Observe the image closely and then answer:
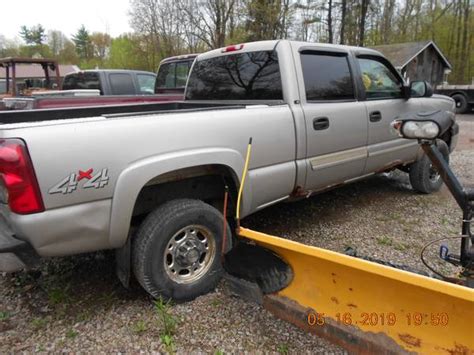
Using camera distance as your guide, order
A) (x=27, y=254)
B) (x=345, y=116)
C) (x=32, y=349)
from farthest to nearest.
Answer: (x=345, y=116)
(x=32, y=349)
(x=27, y=254)

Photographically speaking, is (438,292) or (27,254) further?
(27,254)

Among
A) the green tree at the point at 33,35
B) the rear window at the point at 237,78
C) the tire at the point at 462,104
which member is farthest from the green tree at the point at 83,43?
the rear window at the point at 237,78

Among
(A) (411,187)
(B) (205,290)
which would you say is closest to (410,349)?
(B) (205,290)

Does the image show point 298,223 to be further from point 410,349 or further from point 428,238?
point 410,349

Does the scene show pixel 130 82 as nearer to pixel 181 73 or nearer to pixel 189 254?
pixel 181 73

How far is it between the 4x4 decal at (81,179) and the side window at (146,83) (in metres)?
8.35

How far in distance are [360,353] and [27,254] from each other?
1892mm

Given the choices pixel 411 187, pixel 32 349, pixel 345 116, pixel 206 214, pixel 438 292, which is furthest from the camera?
pixel 411 187

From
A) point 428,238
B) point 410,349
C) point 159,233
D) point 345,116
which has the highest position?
point 345,116

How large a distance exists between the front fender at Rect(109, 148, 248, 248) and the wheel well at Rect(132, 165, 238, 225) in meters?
0.12

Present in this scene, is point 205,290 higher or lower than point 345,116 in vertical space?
lower

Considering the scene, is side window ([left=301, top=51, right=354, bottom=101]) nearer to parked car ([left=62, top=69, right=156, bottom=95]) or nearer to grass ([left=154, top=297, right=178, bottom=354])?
grass ([left=154, top=297, right=178, bottom=354])

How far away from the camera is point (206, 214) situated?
2842 millimetres

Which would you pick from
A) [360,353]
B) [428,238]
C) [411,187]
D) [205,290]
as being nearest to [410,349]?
[360,353]
